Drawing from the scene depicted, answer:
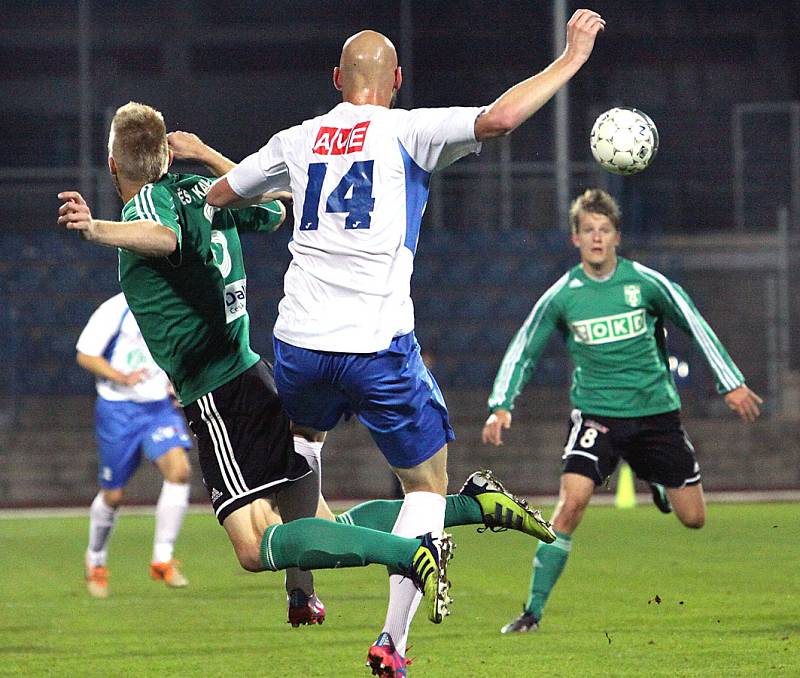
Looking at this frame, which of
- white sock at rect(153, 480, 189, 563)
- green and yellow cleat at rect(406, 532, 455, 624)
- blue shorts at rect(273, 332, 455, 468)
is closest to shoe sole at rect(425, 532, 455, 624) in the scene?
green and yellow cleat at rect(406, 532, 455, 624)

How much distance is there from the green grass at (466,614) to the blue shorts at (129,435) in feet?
2.60

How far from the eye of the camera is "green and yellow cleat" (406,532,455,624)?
4992mm

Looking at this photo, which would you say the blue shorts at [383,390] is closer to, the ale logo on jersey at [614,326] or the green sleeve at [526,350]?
the green sleeve at [526,350]

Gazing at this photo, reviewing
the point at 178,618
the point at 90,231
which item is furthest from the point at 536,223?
the point at 90,231

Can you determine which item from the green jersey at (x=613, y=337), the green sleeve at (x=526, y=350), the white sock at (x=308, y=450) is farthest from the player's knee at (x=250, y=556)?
the green jersey at (x=613, y=337)

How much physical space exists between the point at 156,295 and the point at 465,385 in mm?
12667

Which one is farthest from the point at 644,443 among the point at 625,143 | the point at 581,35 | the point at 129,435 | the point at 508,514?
the point at 129,435

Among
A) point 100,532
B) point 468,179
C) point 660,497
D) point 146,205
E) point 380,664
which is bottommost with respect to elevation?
point 100,532

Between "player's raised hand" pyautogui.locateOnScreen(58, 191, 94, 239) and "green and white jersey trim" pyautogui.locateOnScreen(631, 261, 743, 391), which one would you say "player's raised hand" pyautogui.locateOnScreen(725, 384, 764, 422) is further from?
"player's raised hand" pyautogui.locateOnScreen(58, 191, 94, 239)

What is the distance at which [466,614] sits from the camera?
8.17 metres

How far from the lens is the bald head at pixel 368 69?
17.0ft

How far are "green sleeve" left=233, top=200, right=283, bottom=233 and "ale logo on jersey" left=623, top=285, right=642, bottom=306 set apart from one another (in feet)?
8.37

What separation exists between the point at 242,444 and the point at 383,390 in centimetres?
67

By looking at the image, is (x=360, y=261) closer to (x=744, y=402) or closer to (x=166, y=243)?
(x=166, y=243)
